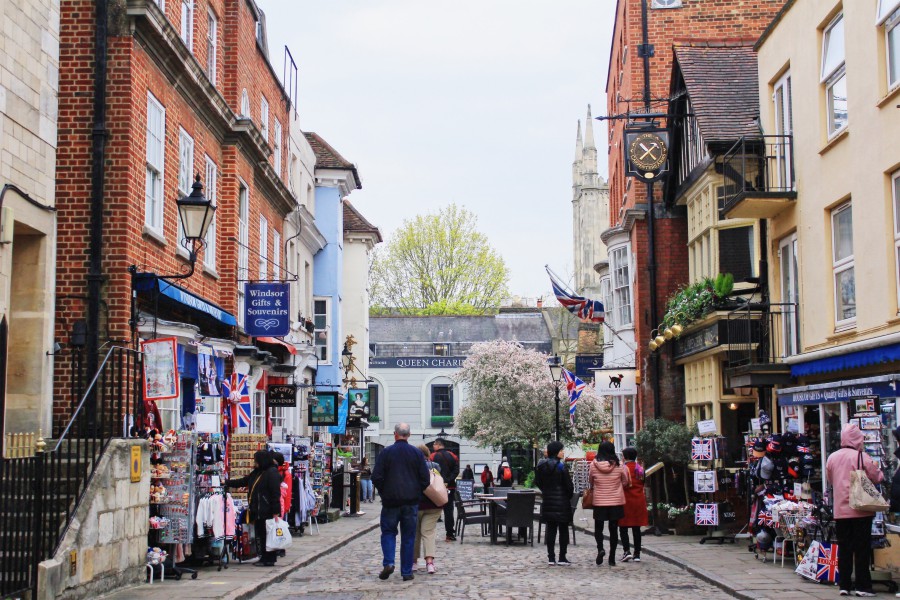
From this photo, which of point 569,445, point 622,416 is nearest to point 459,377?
point 569,445

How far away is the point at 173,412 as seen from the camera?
1772 cm

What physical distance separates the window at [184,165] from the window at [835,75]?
10.1 metres

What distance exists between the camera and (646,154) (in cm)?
2570

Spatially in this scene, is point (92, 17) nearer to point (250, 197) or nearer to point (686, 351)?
point (250, 197)

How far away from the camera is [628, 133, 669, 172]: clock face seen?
1009 inches

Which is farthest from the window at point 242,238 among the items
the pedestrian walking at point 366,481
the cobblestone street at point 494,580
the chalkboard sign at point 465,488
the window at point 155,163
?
the pedestrian walking at point 366,481

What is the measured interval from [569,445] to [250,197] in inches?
1241

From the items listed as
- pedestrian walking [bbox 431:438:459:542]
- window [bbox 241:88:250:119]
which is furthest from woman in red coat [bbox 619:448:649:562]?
window [bbox 241:88:250:119]

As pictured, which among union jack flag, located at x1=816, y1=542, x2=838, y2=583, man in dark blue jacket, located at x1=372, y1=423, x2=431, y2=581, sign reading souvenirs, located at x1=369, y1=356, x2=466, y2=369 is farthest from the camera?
sign reading souvenirs, located at x1=369, y1=356, x2=466, y2=369

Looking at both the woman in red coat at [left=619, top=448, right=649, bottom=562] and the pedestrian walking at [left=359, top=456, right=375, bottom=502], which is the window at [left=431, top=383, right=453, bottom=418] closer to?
the pedestrian walking at [left=359, top=456, right=375, bottom=502]

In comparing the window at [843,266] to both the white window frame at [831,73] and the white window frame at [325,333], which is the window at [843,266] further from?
the white window frame at [325,333]

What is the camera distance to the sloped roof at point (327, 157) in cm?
3834

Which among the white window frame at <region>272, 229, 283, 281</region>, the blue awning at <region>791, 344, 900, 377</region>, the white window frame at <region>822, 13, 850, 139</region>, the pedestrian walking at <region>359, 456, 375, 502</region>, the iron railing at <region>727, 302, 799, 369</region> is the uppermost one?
the white window frame at <region>822, 13, 850, 139</region>

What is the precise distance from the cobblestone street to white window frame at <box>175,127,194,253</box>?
566cm
